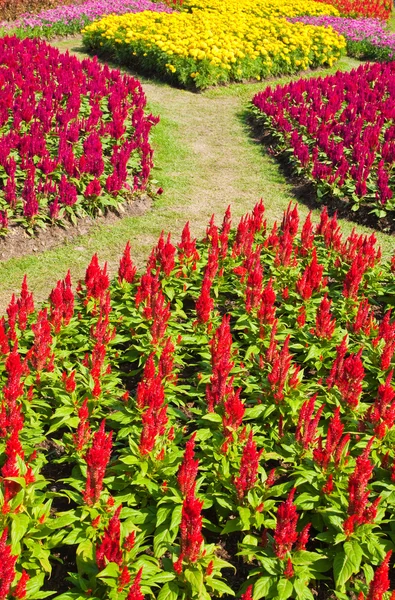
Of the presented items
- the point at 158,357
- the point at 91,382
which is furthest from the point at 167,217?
the point at 91,382

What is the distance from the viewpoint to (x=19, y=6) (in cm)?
2188

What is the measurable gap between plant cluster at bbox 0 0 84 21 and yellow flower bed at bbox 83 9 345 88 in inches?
187

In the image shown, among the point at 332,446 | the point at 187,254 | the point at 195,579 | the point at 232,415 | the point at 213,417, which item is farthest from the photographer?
the point at 187,254

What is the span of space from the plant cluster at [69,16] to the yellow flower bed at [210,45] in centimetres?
209

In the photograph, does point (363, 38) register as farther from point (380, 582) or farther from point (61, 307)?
point (380, 582)

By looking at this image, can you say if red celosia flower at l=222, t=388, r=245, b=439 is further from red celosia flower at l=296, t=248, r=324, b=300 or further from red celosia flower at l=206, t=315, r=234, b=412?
red celosia flower at l=296, t=248, r=324, b=300

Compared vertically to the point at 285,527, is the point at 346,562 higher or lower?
lower

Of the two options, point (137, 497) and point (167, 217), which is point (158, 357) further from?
point (167, 217)

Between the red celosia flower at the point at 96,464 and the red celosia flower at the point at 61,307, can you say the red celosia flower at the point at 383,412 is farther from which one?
the red celosia flower at the point at 61,307

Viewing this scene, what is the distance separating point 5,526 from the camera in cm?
374

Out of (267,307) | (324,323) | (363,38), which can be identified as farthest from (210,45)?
(324,323)

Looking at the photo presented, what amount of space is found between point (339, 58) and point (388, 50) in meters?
1.96

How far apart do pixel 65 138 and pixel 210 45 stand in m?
7.64

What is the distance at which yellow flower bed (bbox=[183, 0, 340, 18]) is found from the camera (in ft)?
70.4
